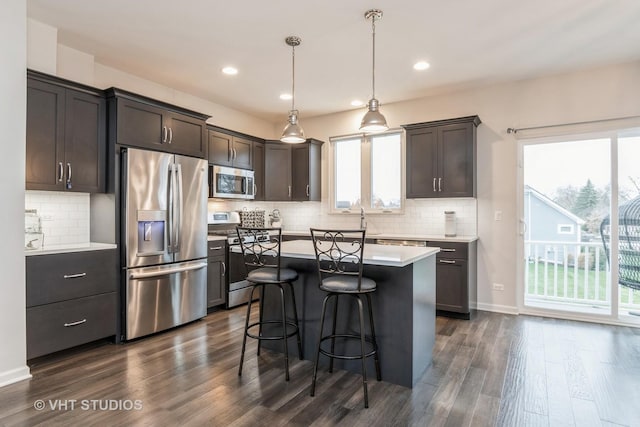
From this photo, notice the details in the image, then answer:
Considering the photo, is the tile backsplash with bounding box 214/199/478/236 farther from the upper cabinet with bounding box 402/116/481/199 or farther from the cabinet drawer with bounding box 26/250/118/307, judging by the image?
the cabinet drawer with bounding box 26/250/118/307

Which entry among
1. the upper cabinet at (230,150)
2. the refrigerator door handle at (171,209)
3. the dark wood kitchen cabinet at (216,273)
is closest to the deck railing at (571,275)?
the dark wood kitchen cabinet at (216,273)

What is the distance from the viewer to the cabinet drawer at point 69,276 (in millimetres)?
2766

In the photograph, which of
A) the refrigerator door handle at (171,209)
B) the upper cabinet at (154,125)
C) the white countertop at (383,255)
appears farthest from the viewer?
the refrigerator door handle at (171,209)

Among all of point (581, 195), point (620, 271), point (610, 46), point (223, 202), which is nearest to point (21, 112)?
point (223, 202)

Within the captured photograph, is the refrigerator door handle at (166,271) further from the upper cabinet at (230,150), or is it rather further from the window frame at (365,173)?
the window frame at (365,173)

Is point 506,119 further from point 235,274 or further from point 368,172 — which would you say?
point 235,274

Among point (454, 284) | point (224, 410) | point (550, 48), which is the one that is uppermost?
point (550, 48)

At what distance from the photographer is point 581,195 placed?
415 cm

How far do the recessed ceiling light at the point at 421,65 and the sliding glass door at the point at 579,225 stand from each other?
160cm

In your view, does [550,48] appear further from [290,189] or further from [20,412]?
[20,412]

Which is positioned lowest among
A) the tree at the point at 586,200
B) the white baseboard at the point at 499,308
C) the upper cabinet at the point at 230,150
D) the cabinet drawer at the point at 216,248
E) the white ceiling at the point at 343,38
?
the white baseboard at the point at 499,308

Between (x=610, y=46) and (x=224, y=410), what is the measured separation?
15.2 feet

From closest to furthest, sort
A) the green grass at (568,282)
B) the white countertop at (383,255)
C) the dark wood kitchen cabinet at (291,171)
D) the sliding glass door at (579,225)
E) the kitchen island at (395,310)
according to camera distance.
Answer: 1. the white countertop at (383,255)
2. the kitchen island at (395,310)
3. the sliding glass door at (579,225)
4. the green grass at (568,282)
5. the dark wood kitchen cabinet at (291,171)

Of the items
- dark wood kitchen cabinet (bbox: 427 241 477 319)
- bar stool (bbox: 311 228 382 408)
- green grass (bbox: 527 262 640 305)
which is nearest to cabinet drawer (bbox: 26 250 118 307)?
bar stool (bbox: 311 228 382 408)
